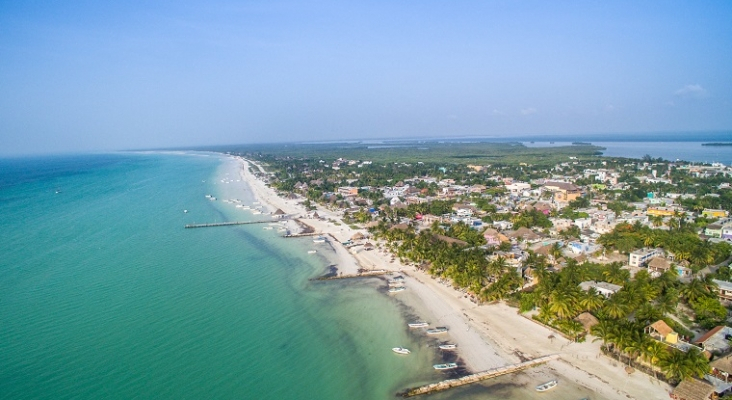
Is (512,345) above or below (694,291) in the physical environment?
below

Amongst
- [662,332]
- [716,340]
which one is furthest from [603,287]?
[716,340]

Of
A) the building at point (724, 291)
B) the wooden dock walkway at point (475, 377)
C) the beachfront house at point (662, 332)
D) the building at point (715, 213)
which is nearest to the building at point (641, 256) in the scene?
the building at point (724, 291)

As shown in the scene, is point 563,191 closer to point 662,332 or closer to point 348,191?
point 348,191

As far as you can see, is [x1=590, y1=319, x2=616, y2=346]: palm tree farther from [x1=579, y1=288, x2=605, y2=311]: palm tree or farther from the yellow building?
the yellow building

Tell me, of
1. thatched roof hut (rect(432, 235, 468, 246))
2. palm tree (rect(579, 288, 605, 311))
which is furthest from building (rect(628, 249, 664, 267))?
thatched roof hut (rect(432, 235, 468, 246))

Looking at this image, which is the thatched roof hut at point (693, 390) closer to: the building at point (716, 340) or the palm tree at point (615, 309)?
the building at point (716, 340)

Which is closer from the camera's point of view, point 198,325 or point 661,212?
point 198,325

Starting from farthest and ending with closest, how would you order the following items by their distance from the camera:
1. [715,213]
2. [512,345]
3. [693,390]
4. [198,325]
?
1. [715,213]
2. [198,325]
3. [512,345]
4. [693,390]
